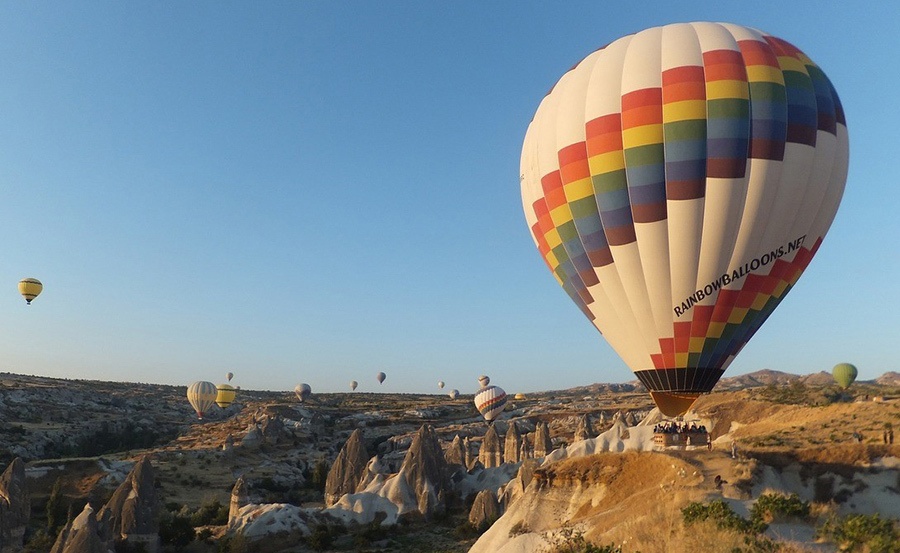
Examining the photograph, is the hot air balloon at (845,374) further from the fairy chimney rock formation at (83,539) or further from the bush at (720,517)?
the fairy chimney rock formation at (83,539)

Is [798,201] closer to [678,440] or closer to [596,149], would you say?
[596,149]

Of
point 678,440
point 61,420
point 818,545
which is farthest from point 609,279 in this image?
point 61,420

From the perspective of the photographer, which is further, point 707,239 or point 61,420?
point 61,420

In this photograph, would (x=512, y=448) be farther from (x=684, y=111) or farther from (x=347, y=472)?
(x=684, y=111)

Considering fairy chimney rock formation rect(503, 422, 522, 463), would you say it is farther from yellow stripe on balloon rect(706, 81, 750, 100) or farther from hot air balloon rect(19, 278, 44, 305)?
hot air balloon rect(19, 278, 44, 305)

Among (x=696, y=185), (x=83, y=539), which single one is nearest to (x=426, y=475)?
(x=83, y=539)

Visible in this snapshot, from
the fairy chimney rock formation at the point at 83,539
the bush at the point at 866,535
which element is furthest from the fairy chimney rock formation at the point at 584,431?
the bush at the point at 866,535
